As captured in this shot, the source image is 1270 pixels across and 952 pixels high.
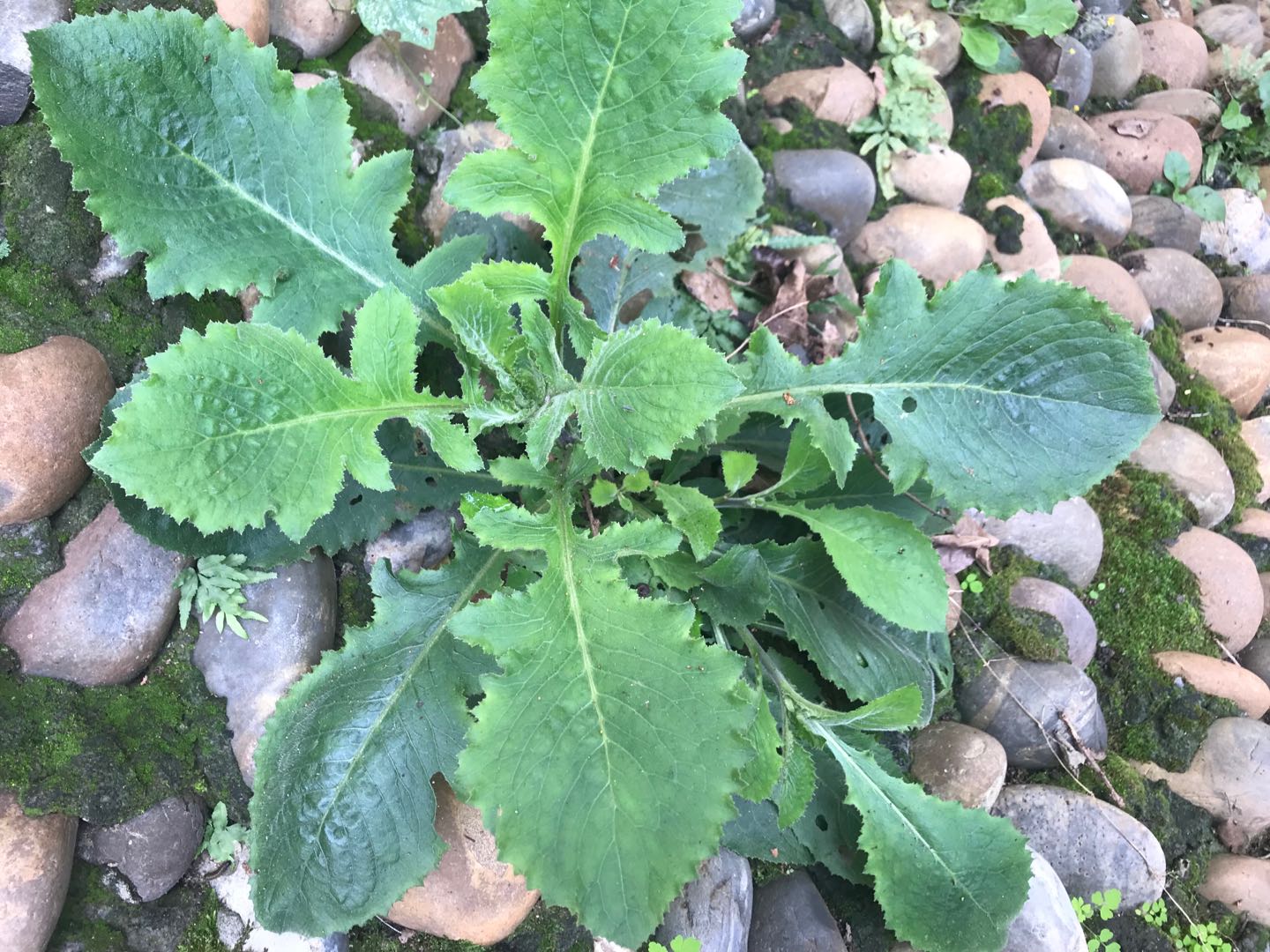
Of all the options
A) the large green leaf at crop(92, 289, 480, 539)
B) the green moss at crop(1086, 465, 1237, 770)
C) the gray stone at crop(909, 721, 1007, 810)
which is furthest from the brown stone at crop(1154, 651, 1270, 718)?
the large green leaf at crop(92, 289, 480, 539)

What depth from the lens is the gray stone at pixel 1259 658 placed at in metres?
2.86

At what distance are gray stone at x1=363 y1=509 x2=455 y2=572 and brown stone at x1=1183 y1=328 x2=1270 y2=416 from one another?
2.79 meters

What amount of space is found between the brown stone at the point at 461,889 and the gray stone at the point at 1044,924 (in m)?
1.24

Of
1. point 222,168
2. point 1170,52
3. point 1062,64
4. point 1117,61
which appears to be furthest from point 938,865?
point 1170,52

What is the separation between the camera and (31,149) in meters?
1.77

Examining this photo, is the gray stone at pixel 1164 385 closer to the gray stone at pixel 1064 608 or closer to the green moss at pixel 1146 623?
the green moss at pixel 1146 623

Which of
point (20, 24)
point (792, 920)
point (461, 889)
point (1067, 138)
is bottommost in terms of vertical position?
point (792, 920)

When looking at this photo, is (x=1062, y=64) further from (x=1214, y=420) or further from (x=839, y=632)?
(x=839, y=632)

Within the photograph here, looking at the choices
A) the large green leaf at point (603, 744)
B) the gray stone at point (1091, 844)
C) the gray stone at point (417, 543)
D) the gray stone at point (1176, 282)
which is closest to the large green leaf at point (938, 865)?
the gray stone at point (1091, 844)

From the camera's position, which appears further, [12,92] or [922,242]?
[922,242]

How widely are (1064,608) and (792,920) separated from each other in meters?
1.21

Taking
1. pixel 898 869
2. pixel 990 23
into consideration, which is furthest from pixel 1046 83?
pixel 898 869

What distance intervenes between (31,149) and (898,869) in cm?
243

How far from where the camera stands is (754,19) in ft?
8.87
